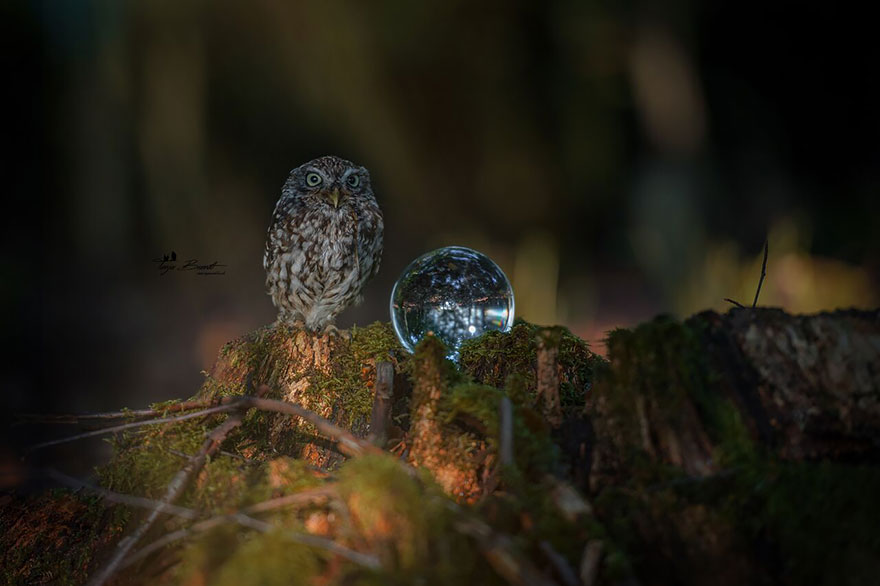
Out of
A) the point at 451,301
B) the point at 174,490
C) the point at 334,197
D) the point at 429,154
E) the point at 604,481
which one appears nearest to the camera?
the point at 604,481

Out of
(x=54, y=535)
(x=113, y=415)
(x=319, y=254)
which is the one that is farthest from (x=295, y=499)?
(x=319, y=254)

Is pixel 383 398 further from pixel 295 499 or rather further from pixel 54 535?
pixel 54 535

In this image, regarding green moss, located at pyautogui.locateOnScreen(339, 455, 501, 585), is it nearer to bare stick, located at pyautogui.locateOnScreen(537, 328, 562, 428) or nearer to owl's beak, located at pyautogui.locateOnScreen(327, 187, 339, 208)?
bare stick, located at pyautogui.locateOnScreen(537, 328, 562, 428)

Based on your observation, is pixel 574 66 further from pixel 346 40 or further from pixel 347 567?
pixel 347 567

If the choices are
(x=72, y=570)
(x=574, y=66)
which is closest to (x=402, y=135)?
(x=574, y=66)

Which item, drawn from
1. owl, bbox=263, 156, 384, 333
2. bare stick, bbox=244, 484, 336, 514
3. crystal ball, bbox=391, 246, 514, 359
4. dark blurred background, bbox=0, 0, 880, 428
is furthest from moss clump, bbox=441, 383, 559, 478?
dark blurred background, bbox=0, 0, 880, 428

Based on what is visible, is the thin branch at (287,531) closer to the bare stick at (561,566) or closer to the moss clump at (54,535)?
the bare stick at (561,566)
